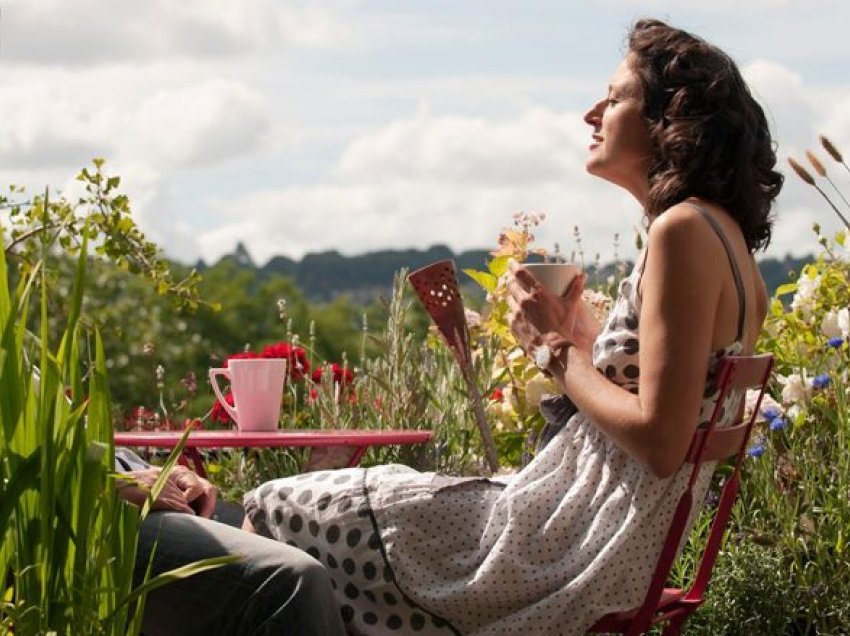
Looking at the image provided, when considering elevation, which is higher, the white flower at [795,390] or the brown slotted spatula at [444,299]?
the brown slotted spatula at [444,299]

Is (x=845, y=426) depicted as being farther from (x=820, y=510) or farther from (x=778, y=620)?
(x=778, y=620)

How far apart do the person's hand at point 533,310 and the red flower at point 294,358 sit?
100 inches

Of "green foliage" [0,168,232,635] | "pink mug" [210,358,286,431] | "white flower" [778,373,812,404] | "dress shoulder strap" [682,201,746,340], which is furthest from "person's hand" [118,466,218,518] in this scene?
"white flower" [778,373,812,404]

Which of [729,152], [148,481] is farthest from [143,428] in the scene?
[729,152]

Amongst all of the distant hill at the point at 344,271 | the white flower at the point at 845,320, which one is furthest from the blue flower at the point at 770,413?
the distant hill at the point at 344,271

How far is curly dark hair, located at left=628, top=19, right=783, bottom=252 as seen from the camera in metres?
2.67

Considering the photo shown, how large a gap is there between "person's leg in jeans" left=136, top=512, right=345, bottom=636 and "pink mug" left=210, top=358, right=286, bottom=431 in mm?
1382

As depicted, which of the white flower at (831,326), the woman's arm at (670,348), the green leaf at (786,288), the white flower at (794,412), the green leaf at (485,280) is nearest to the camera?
the woman's arm at (670,348)

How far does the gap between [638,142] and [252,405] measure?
1467mm

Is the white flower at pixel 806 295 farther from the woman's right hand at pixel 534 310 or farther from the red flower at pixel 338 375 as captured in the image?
the woman's right hand at pixel 534 310

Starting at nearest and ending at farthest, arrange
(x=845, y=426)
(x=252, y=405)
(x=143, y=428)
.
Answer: (x=252, y=405) < (x=845, y=426) < (x=143, y=428)

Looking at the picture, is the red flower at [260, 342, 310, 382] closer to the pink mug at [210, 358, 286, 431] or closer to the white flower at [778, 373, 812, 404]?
the pink mug at [210, 358, 286, 431]

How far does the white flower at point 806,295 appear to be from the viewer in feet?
16.1

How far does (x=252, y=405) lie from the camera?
12.5 feet
